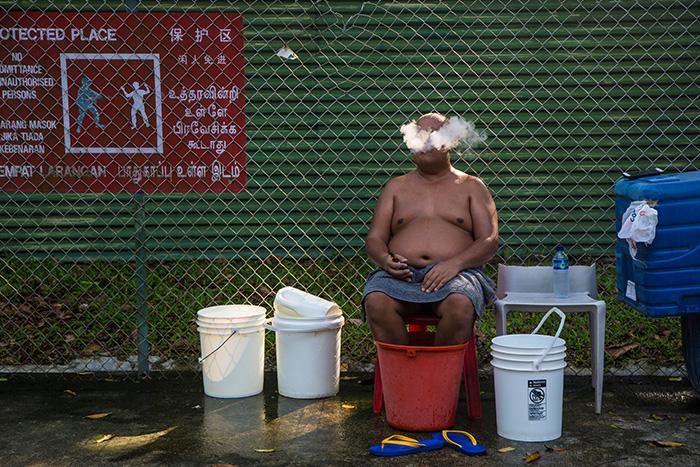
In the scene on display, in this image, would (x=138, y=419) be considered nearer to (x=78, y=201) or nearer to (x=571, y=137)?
Result: (x=78, y=201)

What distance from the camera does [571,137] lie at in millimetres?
8578

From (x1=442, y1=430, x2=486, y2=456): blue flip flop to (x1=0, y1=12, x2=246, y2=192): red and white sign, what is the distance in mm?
2355

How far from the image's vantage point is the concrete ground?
472 centimetres

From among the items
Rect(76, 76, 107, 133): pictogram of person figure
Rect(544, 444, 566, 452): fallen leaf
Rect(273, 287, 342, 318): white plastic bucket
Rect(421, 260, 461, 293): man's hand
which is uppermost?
Rect(76, 76, 107, 133): pictogram of person figure

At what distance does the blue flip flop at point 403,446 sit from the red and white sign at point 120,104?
2.26 meters

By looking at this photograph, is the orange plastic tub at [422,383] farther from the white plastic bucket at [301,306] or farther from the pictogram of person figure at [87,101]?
the pictogram of person figure at [87,101]

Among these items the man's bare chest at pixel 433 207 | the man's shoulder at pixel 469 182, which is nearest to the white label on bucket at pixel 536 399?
the man's bare chest at pixel 433 207

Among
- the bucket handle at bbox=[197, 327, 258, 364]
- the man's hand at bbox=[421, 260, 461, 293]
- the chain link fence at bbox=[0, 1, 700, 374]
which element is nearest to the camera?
the man's hand at bbox=[421, 260, 461, 293]

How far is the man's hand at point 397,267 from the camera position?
17.8ft

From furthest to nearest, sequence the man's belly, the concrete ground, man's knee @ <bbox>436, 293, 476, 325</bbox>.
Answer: the man's belly < man's knee @ <bbox>436, 293, 476, 325</bbox> < the concrete ground

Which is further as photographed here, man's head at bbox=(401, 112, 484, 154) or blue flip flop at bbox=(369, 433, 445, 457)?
man's head at bbox=(401, 112, 484, 154)

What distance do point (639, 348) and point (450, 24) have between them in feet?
11.1

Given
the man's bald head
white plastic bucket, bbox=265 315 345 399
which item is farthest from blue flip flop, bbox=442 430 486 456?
the man's bald head

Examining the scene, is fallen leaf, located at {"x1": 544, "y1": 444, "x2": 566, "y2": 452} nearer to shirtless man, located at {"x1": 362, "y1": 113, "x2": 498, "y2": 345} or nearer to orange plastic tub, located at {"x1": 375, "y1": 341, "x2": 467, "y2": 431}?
orange plastic tub, located at {"x1": 375, "y1": 341, "x2": 467, "y2": 431}
